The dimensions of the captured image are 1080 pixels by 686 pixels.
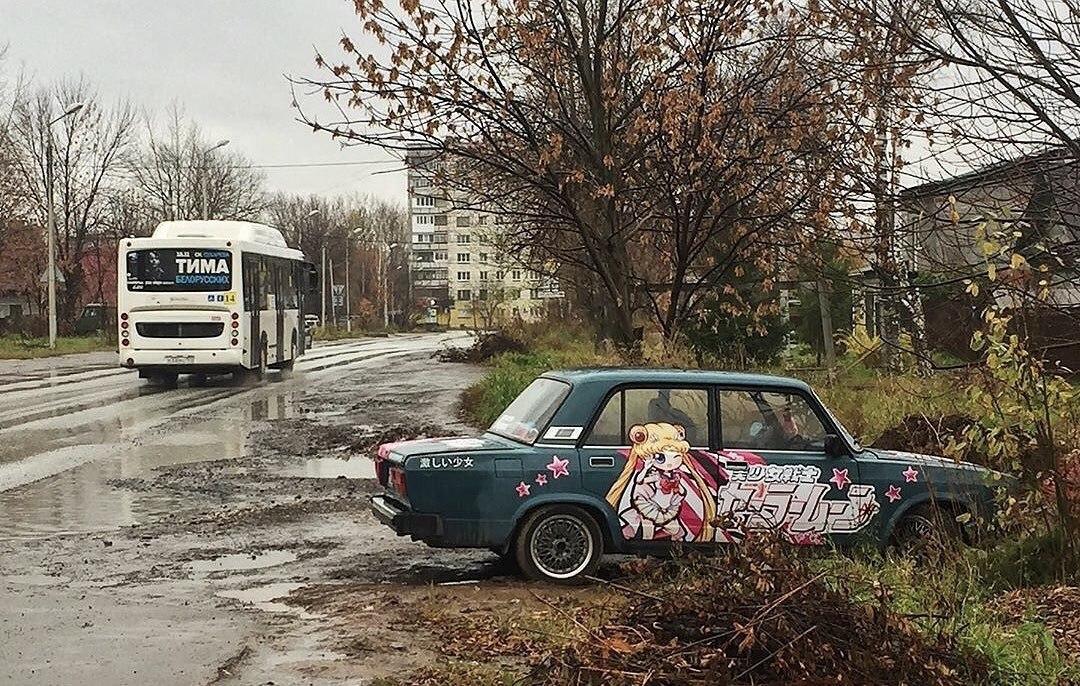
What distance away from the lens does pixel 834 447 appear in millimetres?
8922

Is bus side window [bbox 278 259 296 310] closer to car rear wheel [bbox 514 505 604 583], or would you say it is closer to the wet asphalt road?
the wet asphalt road

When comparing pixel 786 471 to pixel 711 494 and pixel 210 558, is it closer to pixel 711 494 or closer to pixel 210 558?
pixel 711 494

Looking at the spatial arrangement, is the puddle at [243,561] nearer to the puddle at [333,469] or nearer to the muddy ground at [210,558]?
the muddy ground at [210,558]

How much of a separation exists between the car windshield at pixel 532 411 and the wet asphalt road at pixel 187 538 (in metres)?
1.01

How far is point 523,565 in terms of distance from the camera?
333 inches

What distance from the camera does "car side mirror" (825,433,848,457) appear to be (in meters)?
8.90

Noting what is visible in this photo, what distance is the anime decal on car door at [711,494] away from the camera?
860cm

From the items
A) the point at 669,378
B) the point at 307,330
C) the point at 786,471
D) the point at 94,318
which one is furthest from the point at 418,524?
the point at 94,318

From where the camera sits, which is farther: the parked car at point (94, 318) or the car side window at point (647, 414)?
the parked car at point (94, 318)

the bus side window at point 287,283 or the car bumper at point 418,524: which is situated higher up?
the bus side window at point 287,283

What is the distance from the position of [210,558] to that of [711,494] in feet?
12.5

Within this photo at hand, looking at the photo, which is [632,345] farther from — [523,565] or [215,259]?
[215,259]

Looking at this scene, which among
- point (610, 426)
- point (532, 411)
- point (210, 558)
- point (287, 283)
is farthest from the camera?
point (287, 283)

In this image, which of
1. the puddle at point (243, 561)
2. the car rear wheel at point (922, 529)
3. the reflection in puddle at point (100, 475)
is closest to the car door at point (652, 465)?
the car rear wheel at point (922, 529)
